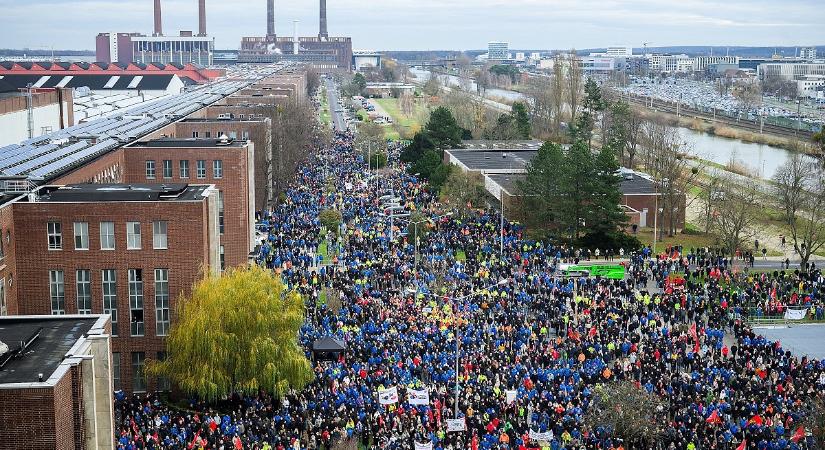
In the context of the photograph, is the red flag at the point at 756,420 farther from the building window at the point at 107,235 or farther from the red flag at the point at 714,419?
the building window at the point at 107,235

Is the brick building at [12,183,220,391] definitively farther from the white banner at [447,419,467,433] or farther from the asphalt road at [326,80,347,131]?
the asphalt road at [326,80,347,131]

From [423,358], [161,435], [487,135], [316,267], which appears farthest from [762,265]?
[487,135]

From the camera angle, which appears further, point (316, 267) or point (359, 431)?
point (316, 267)

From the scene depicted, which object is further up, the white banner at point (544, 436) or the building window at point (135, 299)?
the building window at point (135, 299)

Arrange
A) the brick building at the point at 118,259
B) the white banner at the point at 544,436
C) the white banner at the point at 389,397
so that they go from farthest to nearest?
the brick building at the point at 118,259 < the white banner at the point at 389,397 < the white banner at the point at 544,436

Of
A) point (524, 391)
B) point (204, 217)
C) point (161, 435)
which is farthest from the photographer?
point (204, 217)

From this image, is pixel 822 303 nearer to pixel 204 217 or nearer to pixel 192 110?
pixel 204 217

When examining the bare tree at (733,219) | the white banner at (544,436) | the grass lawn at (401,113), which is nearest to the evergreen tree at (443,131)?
the bare tree at (733,219)
